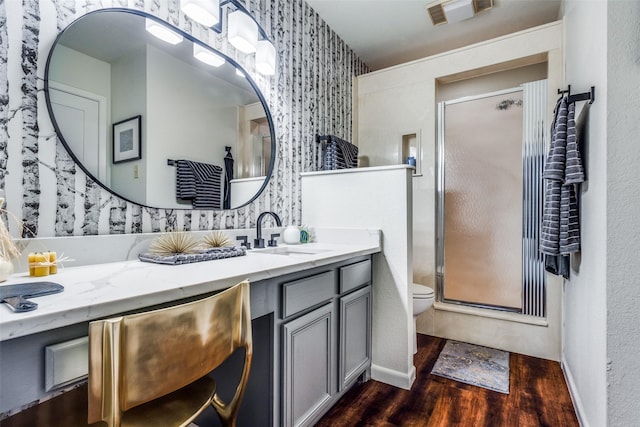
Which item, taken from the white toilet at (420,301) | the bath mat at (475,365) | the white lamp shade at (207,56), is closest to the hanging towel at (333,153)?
the white lamp shade at (207,56)

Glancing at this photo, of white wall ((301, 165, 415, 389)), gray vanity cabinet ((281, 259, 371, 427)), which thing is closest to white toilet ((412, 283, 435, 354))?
white wall ((301, 165, 415, 389))

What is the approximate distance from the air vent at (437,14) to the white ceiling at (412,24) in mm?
39

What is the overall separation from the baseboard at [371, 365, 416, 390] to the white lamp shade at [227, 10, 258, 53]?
2034 millimetres

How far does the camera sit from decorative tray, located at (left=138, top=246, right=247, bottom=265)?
48.7 inches

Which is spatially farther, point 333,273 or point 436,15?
point 436,15

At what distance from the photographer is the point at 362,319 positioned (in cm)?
187

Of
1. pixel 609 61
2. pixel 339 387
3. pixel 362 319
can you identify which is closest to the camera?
pixel 609 61

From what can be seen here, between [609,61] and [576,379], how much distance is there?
156cm

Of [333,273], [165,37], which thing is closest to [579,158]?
[333,273]

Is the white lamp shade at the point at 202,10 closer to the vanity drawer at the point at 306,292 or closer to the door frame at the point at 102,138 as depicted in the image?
the door frame at the point at 102,138

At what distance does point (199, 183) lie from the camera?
1646mm

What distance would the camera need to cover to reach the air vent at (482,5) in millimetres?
2311

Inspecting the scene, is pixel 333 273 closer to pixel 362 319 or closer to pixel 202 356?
pixel 362 319

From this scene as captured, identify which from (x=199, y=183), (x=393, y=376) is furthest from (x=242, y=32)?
(x=393, y=376)
